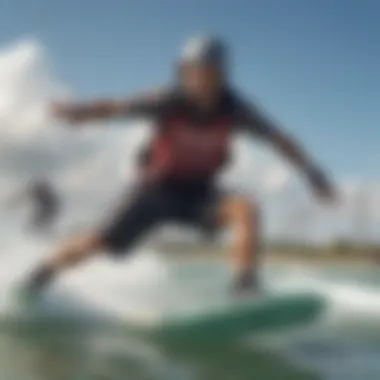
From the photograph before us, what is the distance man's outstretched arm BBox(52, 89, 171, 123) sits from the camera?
1.87 m

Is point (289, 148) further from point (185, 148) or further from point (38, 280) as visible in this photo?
point (38, 280)

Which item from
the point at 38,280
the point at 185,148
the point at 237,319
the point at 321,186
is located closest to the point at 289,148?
the point at 321,186

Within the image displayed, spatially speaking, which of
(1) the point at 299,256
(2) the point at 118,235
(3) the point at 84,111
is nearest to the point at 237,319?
(1) the point at 299,256

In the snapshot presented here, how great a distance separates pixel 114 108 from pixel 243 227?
0.38 m

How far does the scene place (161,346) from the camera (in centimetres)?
186

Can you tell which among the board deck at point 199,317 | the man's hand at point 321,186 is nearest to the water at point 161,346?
the board deck at point 199,317

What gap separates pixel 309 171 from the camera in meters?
1.92

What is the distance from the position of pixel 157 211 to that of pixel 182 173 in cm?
10

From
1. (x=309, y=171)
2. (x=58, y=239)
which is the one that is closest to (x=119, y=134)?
(x=58, y=239)

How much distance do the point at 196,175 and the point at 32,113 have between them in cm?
38

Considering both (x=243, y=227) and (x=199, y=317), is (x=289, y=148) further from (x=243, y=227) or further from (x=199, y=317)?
(x=199, y=317)

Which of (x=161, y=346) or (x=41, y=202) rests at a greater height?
(x=41, y=202)

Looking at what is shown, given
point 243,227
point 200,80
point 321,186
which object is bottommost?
point 243,227

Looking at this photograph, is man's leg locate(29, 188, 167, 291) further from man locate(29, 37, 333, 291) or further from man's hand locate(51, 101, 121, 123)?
man's hand locate(51, 101, 121, 123)
